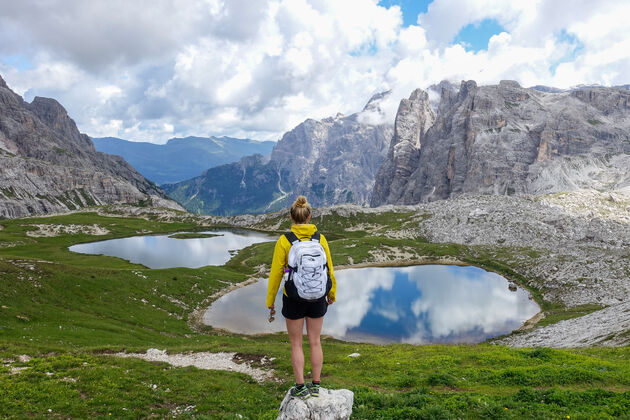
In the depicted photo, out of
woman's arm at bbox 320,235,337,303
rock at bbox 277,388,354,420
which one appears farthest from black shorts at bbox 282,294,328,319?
rock at bbox 277,388,354,420

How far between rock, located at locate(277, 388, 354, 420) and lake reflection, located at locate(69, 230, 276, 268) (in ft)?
360

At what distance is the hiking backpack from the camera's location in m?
9.84

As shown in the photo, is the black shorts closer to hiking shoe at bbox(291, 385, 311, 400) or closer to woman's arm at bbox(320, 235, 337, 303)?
woman's arm at bbox(320, 235, 337, 303)

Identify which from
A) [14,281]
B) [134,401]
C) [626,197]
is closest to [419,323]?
[134,401]

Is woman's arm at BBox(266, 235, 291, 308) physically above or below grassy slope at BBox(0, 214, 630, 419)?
above

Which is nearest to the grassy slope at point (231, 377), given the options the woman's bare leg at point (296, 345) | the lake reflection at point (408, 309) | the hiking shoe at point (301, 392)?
the hiking shoe at point (301, 392)

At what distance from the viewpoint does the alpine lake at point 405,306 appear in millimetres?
60031

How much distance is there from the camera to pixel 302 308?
33.5 ft

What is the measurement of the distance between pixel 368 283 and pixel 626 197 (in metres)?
155

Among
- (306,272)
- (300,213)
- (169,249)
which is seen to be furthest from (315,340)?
(169,249)

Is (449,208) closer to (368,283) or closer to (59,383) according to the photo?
(368,283)

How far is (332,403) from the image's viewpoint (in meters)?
10.5

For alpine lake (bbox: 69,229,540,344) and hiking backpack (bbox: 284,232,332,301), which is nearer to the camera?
hiking backpack (bbox: 284,232,332,301)

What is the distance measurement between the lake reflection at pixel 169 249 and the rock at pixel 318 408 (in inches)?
4324
